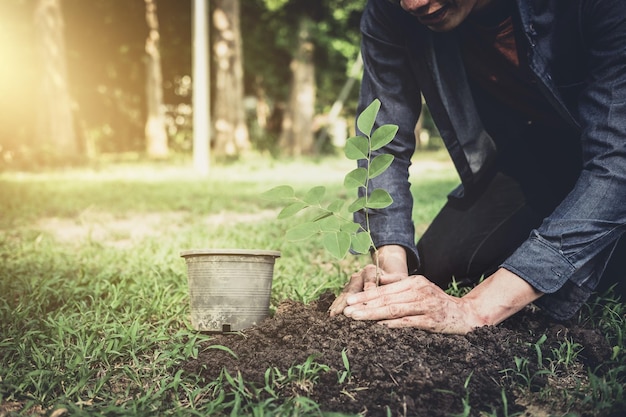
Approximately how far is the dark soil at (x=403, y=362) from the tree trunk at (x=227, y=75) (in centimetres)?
1296

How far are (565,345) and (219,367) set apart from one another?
1269 millimetres

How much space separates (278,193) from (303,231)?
0.52 ft

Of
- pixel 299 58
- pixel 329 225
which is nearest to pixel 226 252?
pixel 329 225

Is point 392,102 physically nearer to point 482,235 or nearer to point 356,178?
point 356,178

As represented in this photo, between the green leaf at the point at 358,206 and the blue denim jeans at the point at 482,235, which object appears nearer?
the green leaf at the point at 358,206

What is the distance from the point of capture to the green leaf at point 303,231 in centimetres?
222

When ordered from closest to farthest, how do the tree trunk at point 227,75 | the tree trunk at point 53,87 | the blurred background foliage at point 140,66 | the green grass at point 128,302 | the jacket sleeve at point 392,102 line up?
the green grass at point 128,302
the jacket sleeve at point 392,102
the tree trunk at point 53,87
the tree trunk at point 227,75
the blurred background foliage at point 140,66

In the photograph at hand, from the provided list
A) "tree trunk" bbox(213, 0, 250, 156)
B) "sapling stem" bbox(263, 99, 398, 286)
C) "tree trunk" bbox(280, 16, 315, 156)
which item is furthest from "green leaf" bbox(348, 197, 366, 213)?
"tree trunk" bbox(280, 16, 315, 156)

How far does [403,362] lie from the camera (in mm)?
2107

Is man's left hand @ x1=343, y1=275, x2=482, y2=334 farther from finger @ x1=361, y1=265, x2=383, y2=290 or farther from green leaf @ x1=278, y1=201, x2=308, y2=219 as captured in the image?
green leaf @ x1=278, y1=201, x2=308, y2=219

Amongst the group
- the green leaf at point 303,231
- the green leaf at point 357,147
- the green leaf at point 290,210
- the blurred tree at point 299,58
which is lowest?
the green leaf at point 303,231

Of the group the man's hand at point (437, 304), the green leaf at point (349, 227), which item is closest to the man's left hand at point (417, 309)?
the man's hand at point (437, 304)

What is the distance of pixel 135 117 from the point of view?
27.7m

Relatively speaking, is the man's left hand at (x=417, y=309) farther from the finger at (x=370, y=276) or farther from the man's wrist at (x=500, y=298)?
the finger at (x=370, y=276)
